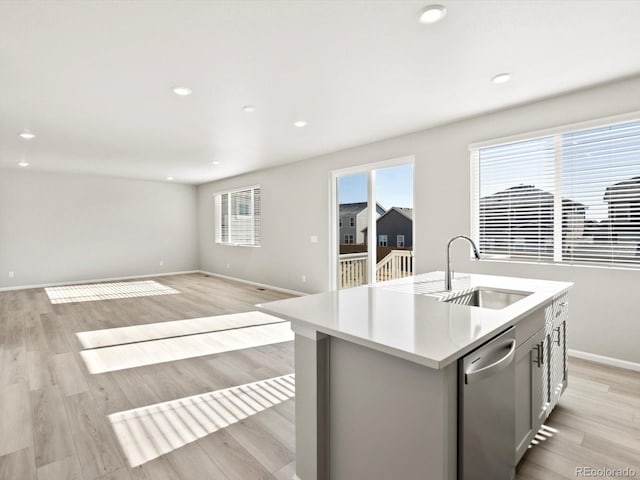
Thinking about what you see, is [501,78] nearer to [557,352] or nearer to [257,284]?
[557,352]

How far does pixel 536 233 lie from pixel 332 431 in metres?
3.08

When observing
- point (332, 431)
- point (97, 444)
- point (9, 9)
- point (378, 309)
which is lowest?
point (97, 444)

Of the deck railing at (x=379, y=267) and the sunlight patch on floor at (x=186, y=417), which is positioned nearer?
the sunlight patch on floor at (x=186, y=417)

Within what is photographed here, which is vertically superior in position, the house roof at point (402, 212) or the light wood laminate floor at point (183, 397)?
the house roof at point (402, 212)

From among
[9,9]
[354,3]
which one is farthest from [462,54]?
[9,9]

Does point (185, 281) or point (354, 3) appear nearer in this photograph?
point (354, 3)

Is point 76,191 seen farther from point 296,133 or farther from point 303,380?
point 303,380

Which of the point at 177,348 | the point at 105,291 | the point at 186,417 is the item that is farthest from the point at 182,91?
the point at 105,291

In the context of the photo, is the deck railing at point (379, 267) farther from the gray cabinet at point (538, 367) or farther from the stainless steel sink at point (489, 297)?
the gray cabinet at point (538, 367)

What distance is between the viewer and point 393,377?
1.29m

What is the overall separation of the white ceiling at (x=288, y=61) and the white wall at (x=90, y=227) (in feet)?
11.4

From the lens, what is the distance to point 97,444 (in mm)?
2027

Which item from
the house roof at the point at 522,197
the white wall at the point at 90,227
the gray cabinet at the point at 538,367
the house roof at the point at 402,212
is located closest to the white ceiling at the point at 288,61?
the house roof at the point at 522,197

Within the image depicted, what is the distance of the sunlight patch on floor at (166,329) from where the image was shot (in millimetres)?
3900
